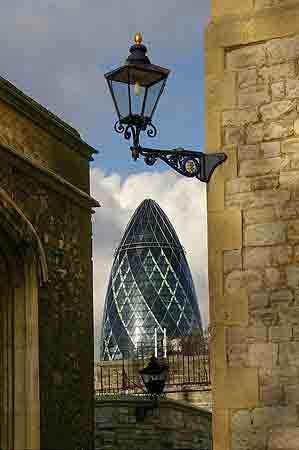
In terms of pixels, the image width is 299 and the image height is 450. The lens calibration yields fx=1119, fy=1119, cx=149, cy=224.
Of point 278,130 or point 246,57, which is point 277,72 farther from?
point 278,130

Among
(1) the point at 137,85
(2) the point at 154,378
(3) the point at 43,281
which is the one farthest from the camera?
(2) the point at 154,378

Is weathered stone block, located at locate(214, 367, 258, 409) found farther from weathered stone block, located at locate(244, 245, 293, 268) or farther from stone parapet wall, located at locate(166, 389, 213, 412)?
stone parapet wall, located at locate(166, 389, 213, 412)

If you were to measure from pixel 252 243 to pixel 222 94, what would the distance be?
3.96 ft

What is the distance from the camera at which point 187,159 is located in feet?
27.1

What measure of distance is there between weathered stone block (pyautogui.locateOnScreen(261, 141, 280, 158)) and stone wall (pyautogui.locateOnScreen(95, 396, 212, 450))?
8270 millimetres

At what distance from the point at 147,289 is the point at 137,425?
38188 mm

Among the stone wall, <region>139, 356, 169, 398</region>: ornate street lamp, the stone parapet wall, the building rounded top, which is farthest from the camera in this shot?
the building rounded top

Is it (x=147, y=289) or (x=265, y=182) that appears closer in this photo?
(x=265, y=182)

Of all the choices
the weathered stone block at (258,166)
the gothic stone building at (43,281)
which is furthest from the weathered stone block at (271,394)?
the gothic stone building at (43,281)

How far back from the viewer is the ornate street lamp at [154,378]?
16.7 metres

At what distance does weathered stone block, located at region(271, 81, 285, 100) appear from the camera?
27.8 feet

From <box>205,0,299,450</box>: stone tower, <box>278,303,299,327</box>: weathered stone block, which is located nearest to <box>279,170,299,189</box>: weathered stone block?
<box>205,0,299,450</box>: stone tower

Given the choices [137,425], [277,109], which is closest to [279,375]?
[277,109]

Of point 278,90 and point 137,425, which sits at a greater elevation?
point 278,90
